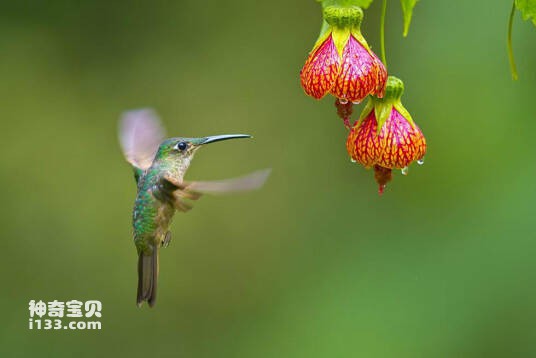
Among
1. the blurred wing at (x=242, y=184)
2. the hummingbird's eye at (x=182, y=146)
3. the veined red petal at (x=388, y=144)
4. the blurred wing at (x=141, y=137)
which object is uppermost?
the blurred wing at (x=141, y=137)

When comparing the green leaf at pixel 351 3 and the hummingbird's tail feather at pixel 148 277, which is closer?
the green leaf at pixel 351 3

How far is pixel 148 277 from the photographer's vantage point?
133 inches

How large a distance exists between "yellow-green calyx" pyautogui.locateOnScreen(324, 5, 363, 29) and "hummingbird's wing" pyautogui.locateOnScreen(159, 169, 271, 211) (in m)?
0.43

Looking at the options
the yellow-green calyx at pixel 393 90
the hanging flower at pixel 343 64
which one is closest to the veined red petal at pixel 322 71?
the hanging flower at pixel 343 64

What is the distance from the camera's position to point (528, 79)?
481cm

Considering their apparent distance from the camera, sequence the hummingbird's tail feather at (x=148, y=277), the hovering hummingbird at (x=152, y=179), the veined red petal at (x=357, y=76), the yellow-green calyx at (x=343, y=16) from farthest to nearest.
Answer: the hummingbird's tail feather at (x=148, y=277) → the hovering hummingbird at (x=152, y=179) → the yellow-green calyx at (x=343, y=16) → the veined red petal at (x=357, y=76)

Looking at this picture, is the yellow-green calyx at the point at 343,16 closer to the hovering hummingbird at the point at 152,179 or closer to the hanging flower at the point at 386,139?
the hanging flower at the point at 386,139

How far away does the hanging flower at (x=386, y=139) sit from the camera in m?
2.28

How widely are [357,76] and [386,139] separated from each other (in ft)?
0.67

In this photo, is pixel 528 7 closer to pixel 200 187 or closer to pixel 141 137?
pixel 200 187

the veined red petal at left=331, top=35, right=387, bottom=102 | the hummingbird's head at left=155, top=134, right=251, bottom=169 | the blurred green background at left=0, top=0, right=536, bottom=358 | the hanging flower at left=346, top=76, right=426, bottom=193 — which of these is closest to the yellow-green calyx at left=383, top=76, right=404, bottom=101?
the hanging flower at left=346, top=76, right=426, bottom=193

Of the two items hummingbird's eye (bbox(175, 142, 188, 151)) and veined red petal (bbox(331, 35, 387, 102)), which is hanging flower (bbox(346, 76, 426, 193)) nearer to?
veined red petal (bbox(331, 35, 387, 102))

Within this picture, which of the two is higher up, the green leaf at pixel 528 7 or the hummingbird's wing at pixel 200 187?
the green leaf at pixel 528 7

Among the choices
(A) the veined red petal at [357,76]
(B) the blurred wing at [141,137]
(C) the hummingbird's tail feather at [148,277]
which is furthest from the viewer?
(B) the blurred wing at [141,137]
